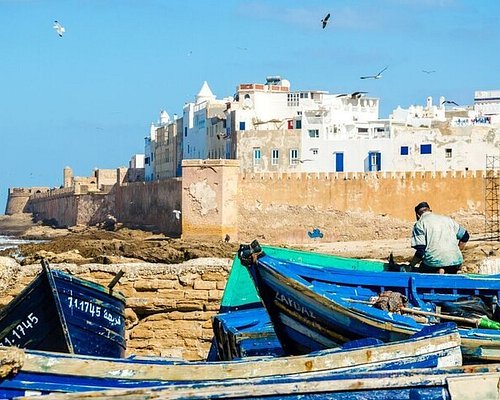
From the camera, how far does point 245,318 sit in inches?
354

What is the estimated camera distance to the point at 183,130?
5284 centimetres

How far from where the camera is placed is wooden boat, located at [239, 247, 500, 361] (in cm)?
676

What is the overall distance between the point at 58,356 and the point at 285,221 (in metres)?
32.1

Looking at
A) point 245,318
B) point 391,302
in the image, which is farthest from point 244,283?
point 391,302

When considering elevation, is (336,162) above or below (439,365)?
above

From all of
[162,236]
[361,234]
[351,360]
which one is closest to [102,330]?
[351,360]

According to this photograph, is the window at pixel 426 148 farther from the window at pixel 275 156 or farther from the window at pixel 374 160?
the window at pixel 275 156

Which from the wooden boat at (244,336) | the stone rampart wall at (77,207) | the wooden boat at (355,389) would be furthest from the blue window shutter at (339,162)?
the wooden boat at (355,389)

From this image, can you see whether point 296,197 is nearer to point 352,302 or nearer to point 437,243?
point 437,243

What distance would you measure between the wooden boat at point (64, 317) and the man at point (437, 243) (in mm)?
2455

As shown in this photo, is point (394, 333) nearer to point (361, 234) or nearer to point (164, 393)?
point (164, 393)

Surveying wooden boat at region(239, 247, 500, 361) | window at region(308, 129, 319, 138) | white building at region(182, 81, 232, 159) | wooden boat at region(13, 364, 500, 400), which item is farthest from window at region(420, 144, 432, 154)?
wooden boat at region(13, 364, 500, 400)

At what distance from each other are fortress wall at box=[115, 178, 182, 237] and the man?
97.7ft

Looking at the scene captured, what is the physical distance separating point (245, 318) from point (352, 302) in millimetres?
1638
